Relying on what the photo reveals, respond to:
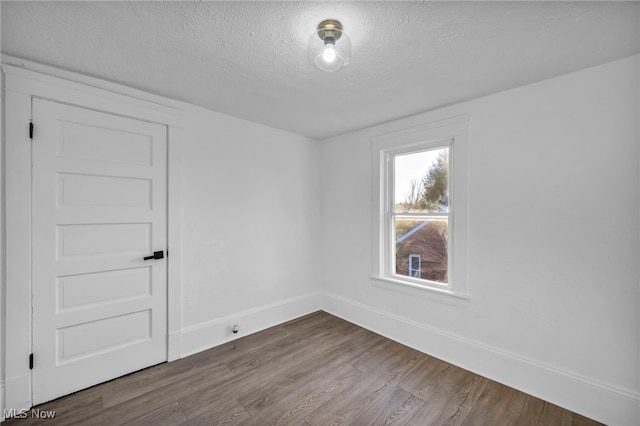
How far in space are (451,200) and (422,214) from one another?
0.34 m

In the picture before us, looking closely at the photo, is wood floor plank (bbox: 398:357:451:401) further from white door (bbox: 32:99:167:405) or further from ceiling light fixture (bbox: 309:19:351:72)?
ceiling light fixture (bbox: 309:19:351:72)

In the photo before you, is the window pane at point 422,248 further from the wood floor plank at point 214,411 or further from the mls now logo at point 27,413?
A: the mls now logo at point 27,413

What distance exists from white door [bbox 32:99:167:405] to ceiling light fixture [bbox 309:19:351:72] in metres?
1.70

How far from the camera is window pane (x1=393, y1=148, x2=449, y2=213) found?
2.79 m

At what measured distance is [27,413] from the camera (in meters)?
1.89

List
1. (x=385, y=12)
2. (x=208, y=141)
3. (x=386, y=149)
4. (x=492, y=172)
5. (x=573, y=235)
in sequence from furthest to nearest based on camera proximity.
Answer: (x=386, y=149) < (x=208, y=141) < (x=492, y=172) < (x=573, y=235) < (x=385, y=12)

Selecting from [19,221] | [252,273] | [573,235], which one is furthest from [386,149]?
[19,221]

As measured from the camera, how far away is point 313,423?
185cm

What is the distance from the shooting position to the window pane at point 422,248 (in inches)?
110

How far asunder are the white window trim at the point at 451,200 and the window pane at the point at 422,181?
0.30ft

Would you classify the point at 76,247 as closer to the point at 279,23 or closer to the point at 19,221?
the point at 19,221

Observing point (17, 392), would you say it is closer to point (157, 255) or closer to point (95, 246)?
point (95, 246)

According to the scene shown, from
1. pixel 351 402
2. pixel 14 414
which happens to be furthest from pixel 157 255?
pixel 351 402

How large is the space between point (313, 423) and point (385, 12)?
2475mm
